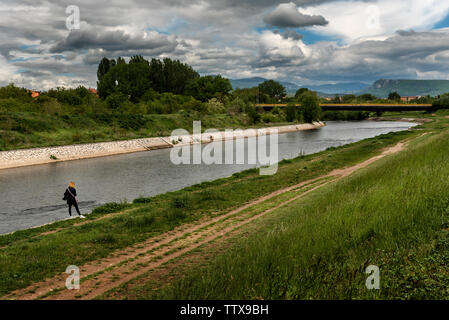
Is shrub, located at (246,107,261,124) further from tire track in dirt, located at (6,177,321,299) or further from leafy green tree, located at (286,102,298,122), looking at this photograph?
tire track in dirt, located at (6,177,321,299)

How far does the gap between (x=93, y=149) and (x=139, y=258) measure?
4680 cm

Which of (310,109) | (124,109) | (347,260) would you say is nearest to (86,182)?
(347,260)

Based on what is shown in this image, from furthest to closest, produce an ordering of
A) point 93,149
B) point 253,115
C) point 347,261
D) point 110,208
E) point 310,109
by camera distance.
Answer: point 310,109 < point 253,115 < point 93,149 < point 110,208 < point 347,261

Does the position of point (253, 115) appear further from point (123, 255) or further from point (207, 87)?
point (123, 255)

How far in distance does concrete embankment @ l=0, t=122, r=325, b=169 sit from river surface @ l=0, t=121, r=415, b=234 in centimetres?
262

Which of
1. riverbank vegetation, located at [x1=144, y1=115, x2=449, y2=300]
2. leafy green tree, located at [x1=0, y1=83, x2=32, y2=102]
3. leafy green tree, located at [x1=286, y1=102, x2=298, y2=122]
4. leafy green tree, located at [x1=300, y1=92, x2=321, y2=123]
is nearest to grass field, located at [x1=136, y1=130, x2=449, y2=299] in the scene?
riverbank vegetation, located at [x1=144, y1=115, x2=449, y2=300]

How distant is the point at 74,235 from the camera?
14.0 metres

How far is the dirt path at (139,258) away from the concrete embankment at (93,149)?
38350 mm

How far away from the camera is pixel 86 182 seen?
33.0m

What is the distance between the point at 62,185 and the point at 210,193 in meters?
18.2

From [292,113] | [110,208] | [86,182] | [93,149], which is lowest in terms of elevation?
[86,182]

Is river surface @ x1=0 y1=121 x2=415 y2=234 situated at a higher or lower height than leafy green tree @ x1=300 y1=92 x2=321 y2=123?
lower

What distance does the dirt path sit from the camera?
8781 millimetres

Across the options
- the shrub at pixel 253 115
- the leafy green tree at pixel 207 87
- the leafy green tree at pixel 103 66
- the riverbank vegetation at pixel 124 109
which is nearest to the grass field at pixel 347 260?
the riverbank vegetation at pixel 124 109
